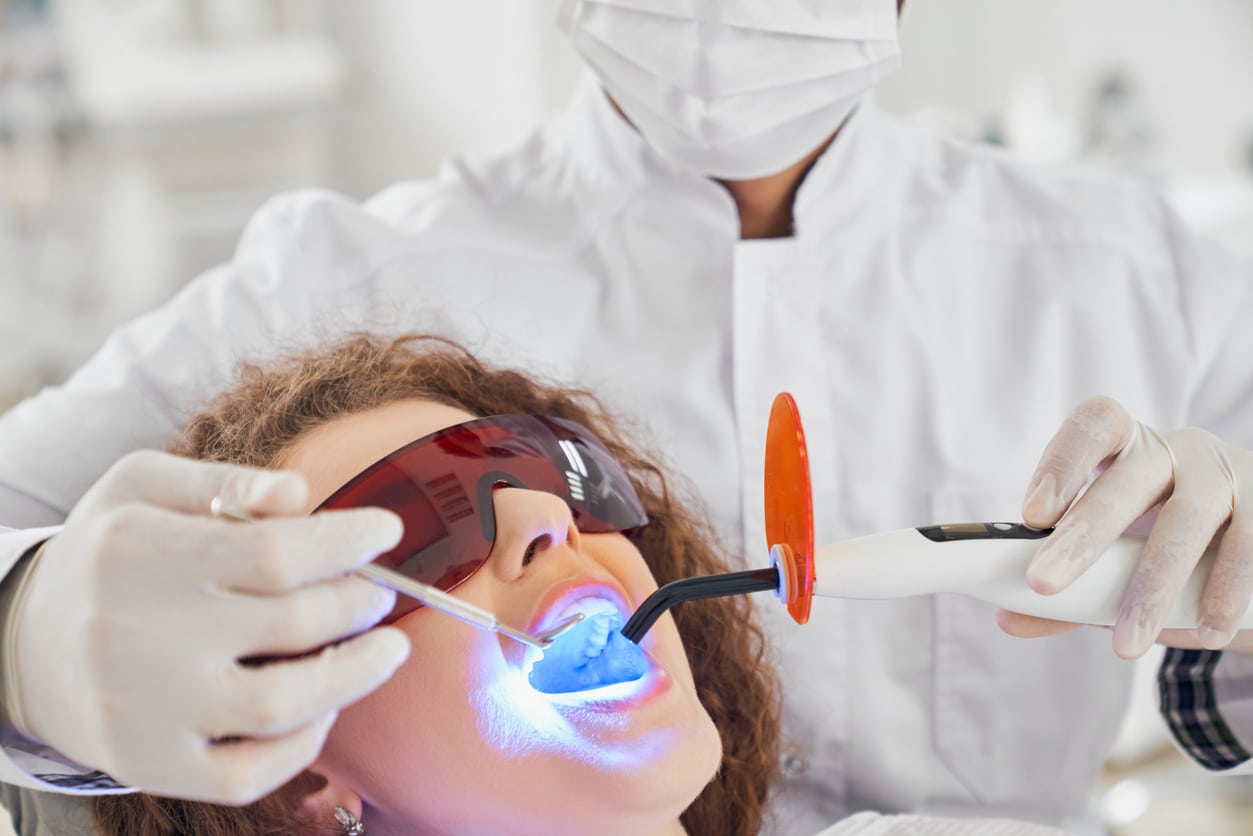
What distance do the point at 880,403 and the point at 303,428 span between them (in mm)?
572

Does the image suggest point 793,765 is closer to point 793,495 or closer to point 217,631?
point 793,495

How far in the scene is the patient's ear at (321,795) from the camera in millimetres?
823

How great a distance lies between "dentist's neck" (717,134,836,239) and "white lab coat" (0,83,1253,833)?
25 mm

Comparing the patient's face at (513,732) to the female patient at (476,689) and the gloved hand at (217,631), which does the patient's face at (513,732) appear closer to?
the female patient at (476,689)

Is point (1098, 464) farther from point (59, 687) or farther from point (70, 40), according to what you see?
point (70, 40)

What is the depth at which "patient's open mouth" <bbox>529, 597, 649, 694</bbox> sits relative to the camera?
0.79m

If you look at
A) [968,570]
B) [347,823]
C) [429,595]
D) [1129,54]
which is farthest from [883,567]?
[1129,54]

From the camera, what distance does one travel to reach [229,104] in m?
4.11

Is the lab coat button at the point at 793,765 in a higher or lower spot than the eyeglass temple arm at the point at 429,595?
lower

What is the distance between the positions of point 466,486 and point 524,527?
2.0 inches

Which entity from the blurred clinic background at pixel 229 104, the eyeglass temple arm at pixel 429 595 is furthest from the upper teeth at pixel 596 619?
the blurred clinic background at pixel 229 104

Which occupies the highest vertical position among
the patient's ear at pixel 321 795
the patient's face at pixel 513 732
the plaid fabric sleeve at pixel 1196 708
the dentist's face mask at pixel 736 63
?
the dentist's face mask at pixel 736 63

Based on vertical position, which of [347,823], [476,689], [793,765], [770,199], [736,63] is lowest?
[793,765]

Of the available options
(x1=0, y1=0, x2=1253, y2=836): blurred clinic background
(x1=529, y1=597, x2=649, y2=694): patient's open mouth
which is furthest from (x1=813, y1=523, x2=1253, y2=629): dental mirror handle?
(x1=0, y1=0, x2=1253, y2=836): blurred clinic background
